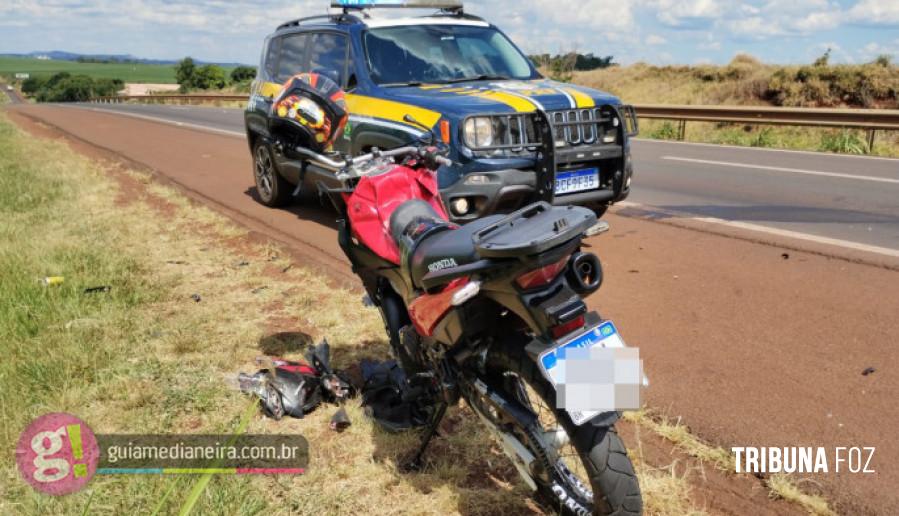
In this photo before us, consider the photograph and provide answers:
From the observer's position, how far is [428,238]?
9.93 feet

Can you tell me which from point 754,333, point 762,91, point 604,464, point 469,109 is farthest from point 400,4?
point 762,91

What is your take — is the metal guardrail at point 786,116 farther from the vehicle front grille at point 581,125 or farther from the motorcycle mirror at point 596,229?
the motorcycle mirror at point 596,229

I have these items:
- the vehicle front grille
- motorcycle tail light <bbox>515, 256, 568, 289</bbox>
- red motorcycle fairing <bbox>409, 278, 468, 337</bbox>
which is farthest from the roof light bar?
motorcycle tail light <bbox>515, 256, 568, 289</bbox>

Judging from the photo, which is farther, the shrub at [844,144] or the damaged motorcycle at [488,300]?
the shrub at [844,144]

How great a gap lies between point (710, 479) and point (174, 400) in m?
2.76

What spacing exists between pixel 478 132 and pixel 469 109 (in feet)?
0.67

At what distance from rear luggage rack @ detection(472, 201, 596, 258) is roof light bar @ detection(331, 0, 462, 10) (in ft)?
22.5

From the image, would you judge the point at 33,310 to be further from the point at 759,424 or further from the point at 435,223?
the point at 759,424

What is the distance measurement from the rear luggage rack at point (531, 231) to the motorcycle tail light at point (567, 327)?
0.82ft

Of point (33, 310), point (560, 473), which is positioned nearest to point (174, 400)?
point (33, 310)

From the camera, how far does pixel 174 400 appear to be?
422cm

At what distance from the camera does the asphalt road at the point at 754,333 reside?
374 centimetres

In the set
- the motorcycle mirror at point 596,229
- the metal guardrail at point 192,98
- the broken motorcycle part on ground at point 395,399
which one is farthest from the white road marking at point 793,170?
the metal guardrail at point 192,98

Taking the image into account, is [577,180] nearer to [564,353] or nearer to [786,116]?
[564,353]
